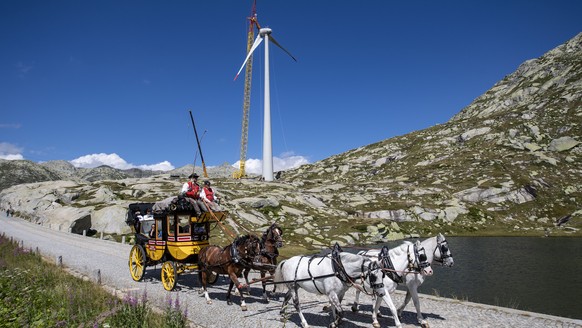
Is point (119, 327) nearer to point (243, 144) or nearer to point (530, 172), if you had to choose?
point (530, 172)

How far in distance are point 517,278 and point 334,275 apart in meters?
27.0

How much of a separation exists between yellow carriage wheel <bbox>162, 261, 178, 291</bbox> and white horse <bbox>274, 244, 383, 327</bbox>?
22.4 feet

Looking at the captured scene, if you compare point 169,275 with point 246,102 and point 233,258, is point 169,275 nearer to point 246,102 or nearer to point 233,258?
point 233,258

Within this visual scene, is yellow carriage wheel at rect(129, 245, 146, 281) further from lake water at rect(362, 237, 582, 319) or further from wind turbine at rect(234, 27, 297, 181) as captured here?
wind turbine at rect(234, 27, 297, 181)

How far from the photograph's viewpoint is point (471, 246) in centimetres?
5278

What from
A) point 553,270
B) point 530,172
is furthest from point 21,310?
point 530,172

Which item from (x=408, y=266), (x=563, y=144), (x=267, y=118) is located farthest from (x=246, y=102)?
(x=408, y=266)

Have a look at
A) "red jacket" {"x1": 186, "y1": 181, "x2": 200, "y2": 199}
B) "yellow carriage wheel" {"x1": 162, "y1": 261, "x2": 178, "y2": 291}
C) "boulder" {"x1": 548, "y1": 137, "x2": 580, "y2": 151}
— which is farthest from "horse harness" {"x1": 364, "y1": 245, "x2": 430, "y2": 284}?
"boulder" {"x1": 548, "y1": 137, "x2": 580, "y2": 151}

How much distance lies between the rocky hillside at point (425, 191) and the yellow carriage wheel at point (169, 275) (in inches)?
153

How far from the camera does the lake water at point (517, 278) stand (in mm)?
23844

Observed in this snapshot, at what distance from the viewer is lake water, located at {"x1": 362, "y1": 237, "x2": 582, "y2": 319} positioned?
2384 cm

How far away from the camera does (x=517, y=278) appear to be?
3148cm

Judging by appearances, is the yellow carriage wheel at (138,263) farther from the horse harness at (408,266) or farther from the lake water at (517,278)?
the lake water at (517,278)

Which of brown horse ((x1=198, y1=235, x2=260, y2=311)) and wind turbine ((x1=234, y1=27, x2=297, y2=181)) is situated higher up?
wind turbine ((x1=234, y1=27, x2=297, y2=181))
